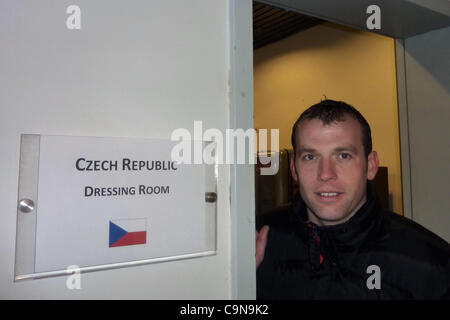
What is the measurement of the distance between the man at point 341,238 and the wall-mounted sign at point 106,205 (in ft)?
1.90

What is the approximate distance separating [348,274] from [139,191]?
902mm

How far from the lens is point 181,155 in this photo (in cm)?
73

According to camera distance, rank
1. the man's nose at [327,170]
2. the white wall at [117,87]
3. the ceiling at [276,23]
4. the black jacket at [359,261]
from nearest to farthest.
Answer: the white wall at [117,87] < the black jacket at [359,261] < the man's nose at [327,170] < the ceiling at [276,23]

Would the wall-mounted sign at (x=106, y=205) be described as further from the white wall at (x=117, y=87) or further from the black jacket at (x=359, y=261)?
the black jacket at (x=359, y=261)

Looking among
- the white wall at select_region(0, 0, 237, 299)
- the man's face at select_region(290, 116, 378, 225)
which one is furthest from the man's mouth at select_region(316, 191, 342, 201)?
the white wall at select_region(0, 0, 237, 299)

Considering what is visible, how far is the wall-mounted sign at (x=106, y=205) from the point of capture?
23.0 inches

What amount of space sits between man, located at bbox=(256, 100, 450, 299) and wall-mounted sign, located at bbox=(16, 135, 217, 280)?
0.58m

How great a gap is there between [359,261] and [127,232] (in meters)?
0.93

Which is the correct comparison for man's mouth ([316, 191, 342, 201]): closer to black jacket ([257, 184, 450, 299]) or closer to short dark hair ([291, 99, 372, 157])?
black jacket ([257, 184, 450, 299])

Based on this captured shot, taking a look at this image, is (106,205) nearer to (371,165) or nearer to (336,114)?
(336,114)

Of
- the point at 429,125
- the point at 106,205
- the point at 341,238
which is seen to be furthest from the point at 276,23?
the point at 106,205

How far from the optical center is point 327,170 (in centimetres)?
130

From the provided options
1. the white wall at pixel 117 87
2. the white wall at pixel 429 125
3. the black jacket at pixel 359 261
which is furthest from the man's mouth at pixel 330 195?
the white wall at pixel 117 87
